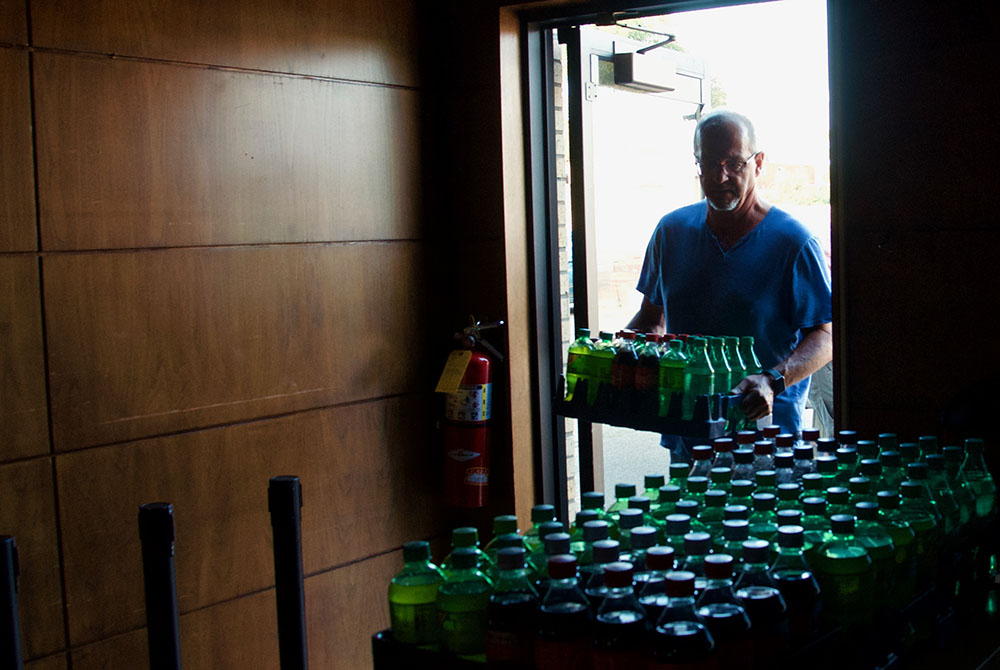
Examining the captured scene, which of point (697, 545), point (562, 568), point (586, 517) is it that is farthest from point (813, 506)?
point (562, 568)

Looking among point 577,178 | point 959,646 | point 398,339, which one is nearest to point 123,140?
point 398,339

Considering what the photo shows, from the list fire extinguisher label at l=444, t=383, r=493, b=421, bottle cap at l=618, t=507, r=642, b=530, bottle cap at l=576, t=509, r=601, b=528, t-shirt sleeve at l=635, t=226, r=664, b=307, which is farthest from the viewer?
fire extinguisher label at l=444, t=383, r=493, b=421

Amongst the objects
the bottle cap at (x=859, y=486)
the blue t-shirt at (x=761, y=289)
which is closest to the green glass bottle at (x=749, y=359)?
the blue t-shirt at (x=761, y=289)

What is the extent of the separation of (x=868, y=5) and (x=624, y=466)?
6.30 ft

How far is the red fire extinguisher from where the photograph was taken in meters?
3.68

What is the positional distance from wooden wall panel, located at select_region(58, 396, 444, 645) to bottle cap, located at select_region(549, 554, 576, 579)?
185 centimetres

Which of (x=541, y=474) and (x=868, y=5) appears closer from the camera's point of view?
(x=868, y=5)

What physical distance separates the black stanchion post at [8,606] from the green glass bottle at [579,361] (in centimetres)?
162

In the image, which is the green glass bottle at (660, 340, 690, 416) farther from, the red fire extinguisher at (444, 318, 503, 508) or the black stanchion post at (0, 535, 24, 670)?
the black stanchion post at (0, 535, 24, 670)

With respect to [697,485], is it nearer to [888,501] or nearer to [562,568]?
[888,501]

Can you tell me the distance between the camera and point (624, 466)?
13.6ft

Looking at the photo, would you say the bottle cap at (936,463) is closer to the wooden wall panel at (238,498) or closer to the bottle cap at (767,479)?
the bottle cap at (767,479)

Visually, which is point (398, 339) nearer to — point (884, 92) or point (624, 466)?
point (624, 466)

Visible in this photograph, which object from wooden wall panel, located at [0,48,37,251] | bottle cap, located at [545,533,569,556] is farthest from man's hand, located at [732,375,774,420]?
wooden wall panel, located at [0,48,37,251]
